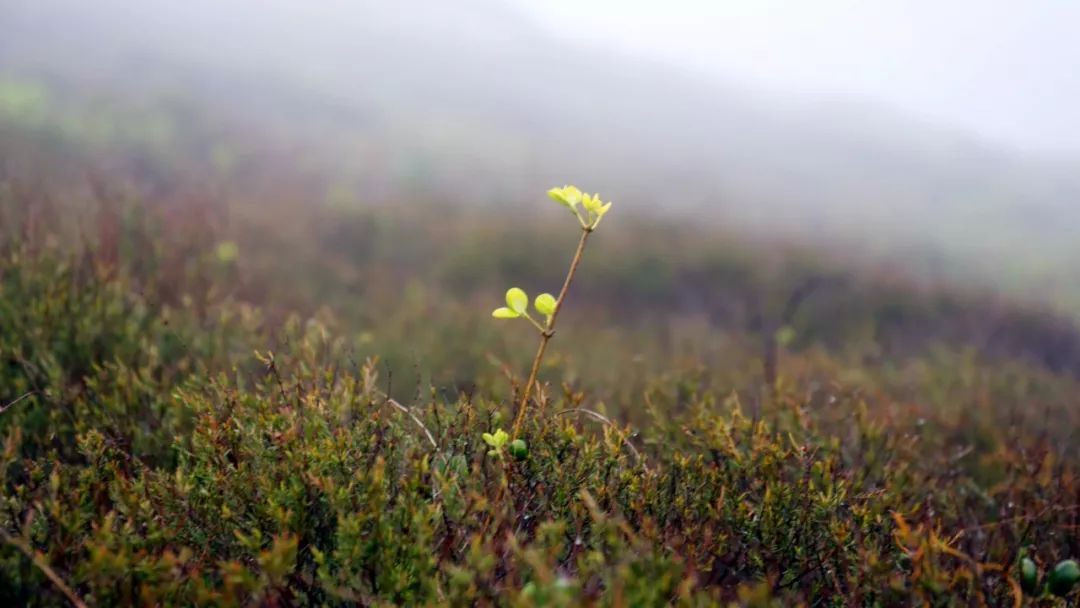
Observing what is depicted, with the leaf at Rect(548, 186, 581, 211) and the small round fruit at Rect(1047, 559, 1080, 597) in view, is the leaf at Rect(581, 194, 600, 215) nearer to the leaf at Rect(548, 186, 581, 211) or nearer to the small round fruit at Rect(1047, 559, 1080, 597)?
the leaf at Rect(548, 186, 581, 211)

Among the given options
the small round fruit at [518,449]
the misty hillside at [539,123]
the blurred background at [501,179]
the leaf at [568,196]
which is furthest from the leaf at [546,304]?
the misty hillside at [539,123]

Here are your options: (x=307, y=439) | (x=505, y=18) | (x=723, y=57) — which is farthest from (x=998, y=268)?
(x=723, y=57)

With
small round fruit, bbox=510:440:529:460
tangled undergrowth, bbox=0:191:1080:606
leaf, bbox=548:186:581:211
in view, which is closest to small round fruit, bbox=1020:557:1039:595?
tangled undergrowth, bbox=0:191:1080:606

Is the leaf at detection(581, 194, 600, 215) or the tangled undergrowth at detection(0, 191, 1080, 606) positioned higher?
the leaf at detection(581, 194, 600, 215)

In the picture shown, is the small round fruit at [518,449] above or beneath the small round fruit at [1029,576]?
beneath

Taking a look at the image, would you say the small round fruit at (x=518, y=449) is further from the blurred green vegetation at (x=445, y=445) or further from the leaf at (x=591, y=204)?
the leaf at (x=591, y=204)

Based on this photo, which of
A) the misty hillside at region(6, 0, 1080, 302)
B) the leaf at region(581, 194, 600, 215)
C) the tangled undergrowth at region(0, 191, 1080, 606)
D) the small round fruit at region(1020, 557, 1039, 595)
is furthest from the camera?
the misty hillside at region(6, 0, 1080, 302)
